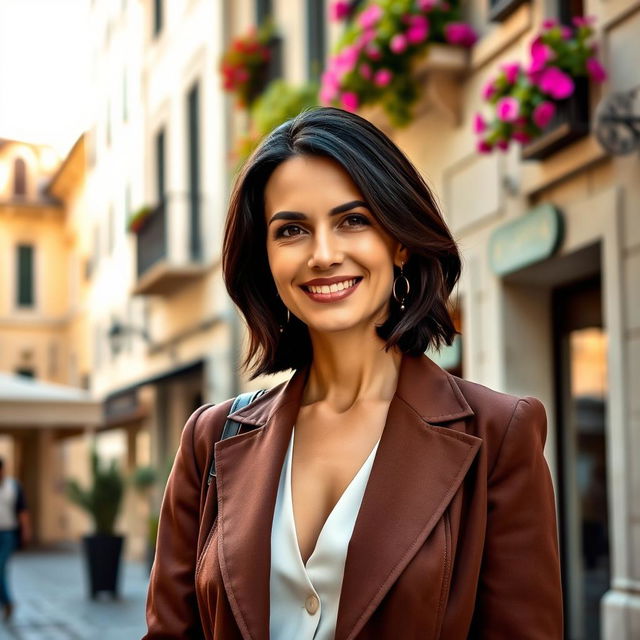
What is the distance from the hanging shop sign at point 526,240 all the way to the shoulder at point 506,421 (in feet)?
18.3

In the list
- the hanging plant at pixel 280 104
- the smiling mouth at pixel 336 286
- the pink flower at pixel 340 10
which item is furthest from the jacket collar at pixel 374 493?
the hanging plant at pixel 280 104

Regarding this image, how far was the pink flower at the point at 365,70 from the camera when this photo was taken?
29.5 feet

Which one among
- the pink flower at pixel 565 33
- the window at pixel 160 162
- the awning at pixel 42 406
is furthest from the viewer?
the window at pixel 160 162

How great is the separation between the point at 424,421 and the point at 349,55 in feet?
23.4

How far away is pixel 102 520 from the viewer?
14.0 m

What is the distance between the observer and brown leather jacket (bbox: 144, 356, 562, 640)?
6.65ft

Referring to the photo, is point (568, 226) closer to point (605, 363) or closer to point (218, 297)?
point (605, 363)

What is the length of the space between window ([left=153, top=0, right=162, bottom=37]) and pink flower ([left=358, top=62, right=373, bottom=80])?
11.8 meters

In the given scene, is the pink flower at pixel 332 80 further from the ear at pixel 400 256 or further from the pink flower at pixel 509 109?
the ear at pixel 400 256

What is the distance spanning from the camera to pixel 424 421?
2.20 m

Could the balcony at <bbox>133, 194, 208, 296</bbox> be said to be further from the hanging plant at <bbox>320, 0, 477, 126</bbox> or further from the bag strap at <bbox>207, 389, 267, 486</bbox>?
the bag strap at <bbox>207, 389, 267, 486</bbox>

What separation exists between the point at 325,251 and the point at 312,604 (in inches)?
24.8

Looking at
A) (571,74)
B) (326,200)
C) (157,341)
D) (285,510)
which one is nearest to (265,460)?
(285,510)

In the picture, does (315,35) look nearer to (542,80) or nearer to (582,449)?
(542,80)
